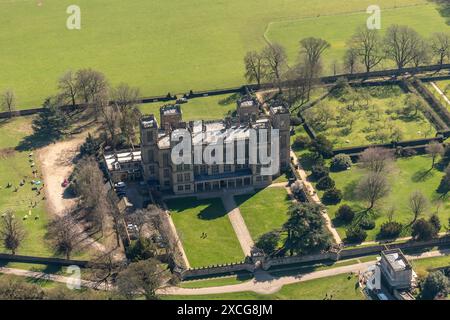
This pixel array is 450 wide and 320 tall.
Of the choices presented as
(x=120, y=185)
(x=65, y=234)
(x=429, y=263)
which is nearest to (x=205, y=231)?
(x=120, y=185)

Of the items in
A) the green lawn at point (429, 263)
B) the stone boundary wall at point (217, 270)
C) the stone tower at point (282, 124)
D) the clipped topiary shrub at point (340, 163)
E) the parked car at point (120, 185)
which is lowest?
the stone boundary wall at point (217, 270)

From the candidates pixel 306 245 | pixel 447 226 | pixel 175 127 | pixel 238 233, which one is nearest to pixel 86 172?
pixel 175 127

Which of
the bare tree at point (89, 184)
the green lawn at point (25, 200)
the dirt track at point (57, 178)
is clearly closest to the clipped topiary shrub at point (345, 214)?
the dirt track at point (57, 178)

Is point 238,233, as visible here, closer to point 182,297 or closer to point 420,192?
point 182,297

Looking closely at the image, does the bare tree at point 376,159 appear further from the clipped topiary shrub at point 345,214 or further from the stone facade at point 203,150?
the stone facade at point 203,150

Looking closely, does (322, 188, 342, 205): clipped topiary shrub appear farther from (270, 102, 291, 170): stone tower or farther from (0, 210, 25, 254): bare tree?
(0, 210, 25, 254): bare tree
